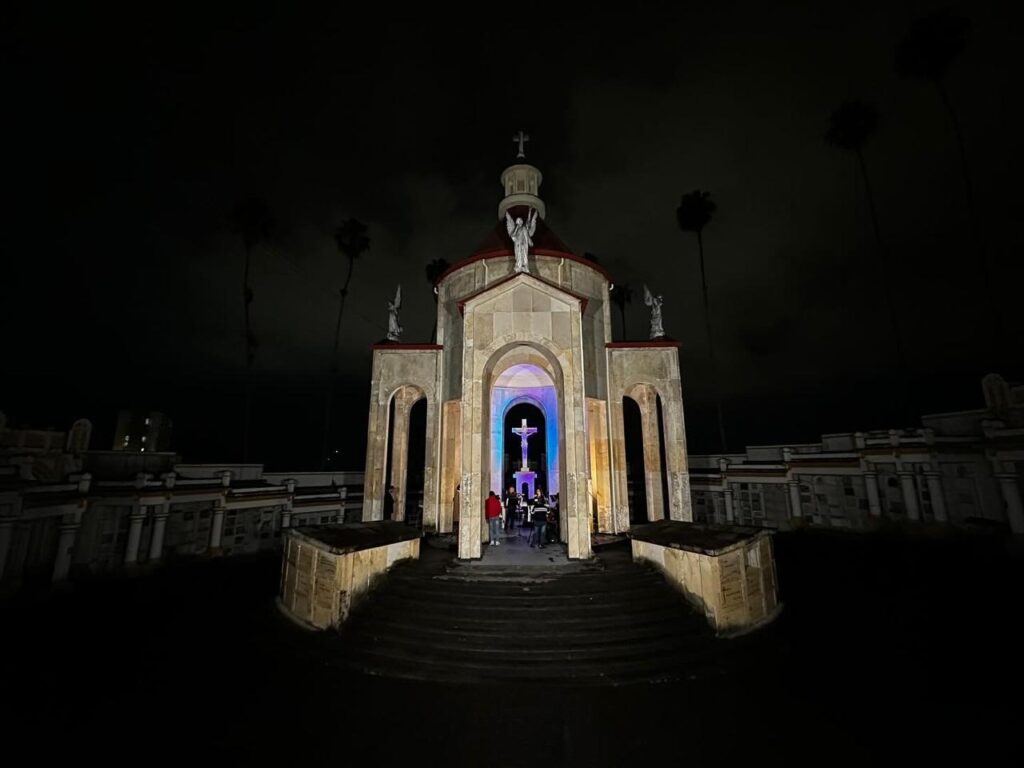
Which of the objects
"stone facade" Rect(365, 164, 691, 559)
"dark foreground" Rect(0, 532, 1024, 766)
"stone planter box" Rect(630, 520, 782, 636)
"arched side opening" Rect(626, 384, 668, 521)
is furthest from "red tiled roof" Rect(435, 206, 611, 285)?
"dark foreground" Rect(0, 532, 1024, 766)

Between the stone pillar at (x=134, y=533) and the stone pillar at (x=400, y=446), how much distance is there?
29.7 ft

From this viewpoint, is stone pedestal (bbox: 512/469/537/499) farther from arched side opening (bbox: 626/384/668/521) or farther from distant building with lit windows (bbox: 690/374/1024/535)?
distant building with lit windows (bbox: 690/374/1024/535)

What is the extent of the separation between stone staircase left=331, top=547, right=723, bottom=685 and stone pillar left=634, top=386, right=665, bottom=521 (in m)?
7.14

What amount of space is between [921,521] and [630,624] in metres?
19.3

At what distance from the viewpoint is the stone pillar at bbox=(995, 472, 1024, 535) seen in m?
14.7

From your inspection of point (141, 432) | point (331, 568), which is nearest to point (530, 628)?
point (331, 568)

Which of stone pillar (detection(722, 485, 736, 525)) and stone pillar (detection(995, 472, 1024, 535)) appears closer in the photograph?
stone pillar (detection(995, 472, 1024, 535))

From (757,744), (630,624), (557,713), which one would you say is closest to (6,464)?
(557,713)

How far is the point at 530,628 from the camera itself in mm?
7672

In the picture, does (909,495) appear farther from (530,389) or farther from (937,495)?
(530,389)

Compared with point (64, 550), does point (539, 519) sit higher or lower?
higher

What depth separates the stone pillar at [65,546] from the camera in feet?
41.2

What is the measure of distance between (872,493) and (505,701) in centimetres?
2231

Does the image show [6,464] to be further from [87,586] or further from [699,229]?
[699,229]
